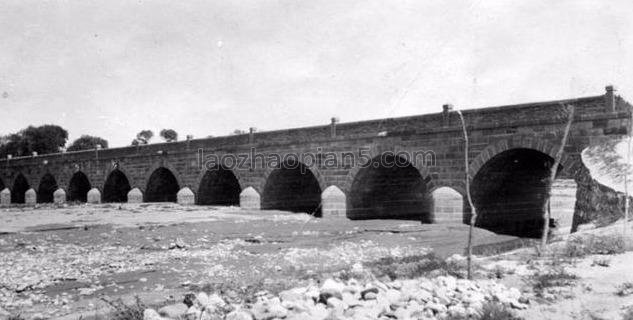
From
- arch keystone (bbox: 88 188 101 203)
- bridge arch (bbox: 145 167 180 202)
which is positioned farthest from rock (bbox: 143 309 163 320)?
arch keystone (bbox: 88 188 101 203)

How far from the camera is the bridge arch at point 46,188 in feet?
129

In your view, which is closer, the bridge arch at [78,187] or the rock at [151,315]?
the rock at [151,315]

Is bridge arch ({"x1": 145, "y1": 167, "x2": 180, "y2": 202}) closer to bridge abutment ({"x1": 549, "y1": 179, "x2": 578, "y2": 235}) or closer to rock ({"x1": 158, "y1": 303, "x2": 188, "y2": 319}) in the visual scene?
bridge abutment ({"x1": 549, "y1": 179, "x2": 578, "y2": 235})

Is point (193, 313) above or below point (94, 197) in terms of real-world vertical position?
below

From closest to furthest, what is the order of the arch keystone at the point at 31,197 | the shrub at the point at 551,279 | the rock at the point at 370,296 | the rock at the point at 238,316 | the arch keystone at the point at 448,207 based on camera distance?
the rock at the point at 238,316, the rock at the point at 370,296, the shrub at the point at 551,279, the arch keystone at the point at 448,207, the arch keystone at the point at 31,197

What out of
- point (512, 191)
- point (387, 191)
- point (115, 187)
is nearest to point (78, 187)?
point (115, 187)

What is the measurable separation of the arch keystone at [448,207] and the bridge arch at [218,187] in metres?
12.4

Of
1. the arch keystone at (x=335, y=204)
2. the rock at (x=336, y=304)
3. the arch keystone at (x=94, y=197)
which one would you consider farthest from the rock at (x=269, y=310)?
the arch keystone at (x=94, y=197)

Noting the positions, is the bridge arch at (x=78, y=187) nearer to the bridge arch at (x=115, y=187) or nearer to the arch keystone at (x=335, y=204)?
the bridge arch at (x=115, y=187)

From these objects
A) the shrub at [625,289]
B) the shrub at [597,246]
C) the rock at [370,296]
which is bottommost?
the rock at [370,296]

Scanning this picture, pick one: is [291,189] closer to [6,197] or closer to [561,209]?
[561,209]

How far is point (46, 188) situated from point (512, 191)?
35734 millimetres

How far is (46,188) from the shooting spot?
132ft

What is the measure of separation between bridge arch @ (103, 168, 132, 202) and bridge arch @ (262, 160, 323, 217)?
43.4 feet
